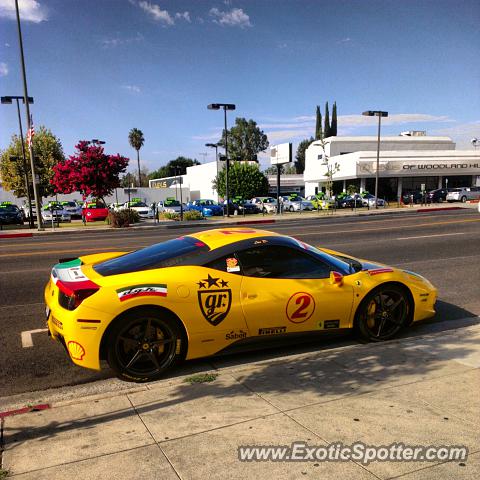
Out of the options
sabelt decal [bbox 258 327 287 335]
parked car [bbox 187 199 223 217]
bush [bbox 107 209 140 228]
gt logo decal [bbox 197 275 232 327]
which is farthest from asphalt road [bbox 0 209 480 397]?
parked car [bbox 187 199 223 217]

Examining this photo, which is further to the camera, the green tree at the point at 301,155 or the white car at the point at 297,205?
the green tree at the point at 301,155

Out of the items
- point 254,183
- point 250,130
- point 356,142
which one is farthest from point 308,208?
point 250,130

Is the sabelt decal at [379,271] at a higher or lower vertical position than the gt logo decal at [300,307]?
higher

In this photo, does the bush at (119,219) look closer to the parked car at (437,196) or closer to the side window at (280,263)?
the side window at (280,263)

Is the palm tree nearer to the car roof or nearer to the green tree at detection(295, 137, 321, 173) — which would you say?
the green tree at detection(295, 137, 321, 173)

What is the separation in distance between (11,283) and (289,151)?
3205 centimetres

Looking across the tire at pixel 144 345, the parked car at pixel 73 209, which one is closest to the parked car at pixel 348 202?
the parked car at pixel 73 209

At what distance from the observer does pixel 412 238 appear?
1459 cm

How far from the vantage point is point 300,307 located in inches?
182

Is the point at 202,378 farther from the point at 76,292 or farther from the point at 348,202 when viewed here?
the point at 348,202

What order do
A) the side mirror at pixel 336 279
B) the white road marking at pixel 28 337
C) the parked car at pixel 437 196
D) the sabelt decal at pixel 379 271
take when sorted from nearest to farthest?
the side mirror at pixel 336 279, the sabelt decal at pixel 379 271, the white road marking at pixel 28 337, the parked car at pixel 437 196

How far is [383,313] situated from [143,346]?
275 cm

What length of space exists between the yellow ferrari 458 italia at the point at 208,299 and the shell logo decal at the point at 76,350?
0.04 feet

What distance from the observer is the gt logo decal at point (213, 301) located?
4273 mm
